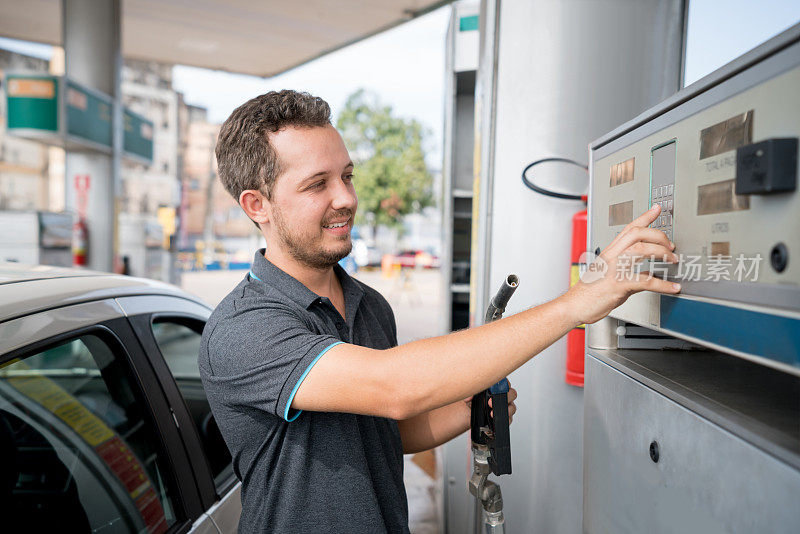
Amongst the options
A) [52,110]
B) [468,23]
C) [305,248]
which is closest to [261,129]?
[305,248]

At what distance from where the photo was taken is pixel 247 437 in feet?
4.60

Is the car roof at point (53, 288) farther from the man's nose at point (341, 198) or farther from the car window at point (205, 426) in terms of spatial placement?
the man's nose at point (341, 198)

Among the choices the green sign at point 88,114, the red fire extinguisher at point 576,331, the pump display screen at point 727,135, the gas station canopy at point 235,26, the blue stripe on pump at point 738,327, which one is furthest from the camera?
the gas station canopy at point 235,26

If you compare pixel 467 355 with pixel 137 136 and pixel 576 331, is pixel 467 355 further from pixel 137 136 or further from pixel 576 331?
pixel 137 136

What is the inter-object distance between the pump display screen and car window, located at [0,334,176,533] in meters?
1.44

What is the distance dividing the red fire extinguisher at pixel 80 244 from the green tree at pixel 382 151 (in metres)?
21.4

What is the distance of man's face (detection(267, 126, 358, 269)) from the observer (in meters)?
1.50

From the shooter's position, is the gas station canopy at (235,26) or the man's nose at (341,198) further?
the gas station canopy at (235,26)

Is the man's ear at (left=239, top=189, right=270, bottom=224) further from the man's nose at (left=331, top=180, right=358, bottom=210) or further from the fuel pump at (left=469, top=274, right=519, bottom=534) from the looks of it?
the fuel pump at (left=469, top=274, right=519, bottom=534)

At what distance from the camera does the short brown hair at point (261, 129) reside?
Answer: 152 centimetres

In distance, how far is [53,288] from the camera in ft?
4.86

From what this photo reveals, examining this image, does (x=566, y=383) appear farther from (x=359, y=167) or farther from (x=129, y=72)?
(x=129, y=72)

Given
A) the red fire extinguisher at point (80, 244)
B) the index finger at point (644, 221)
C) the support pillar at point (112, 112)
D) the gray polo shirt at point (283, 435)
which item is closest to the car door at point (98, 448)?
the gray polo shirt at point (283, 435)

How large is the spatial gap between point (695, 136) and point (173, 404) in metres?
1.58
